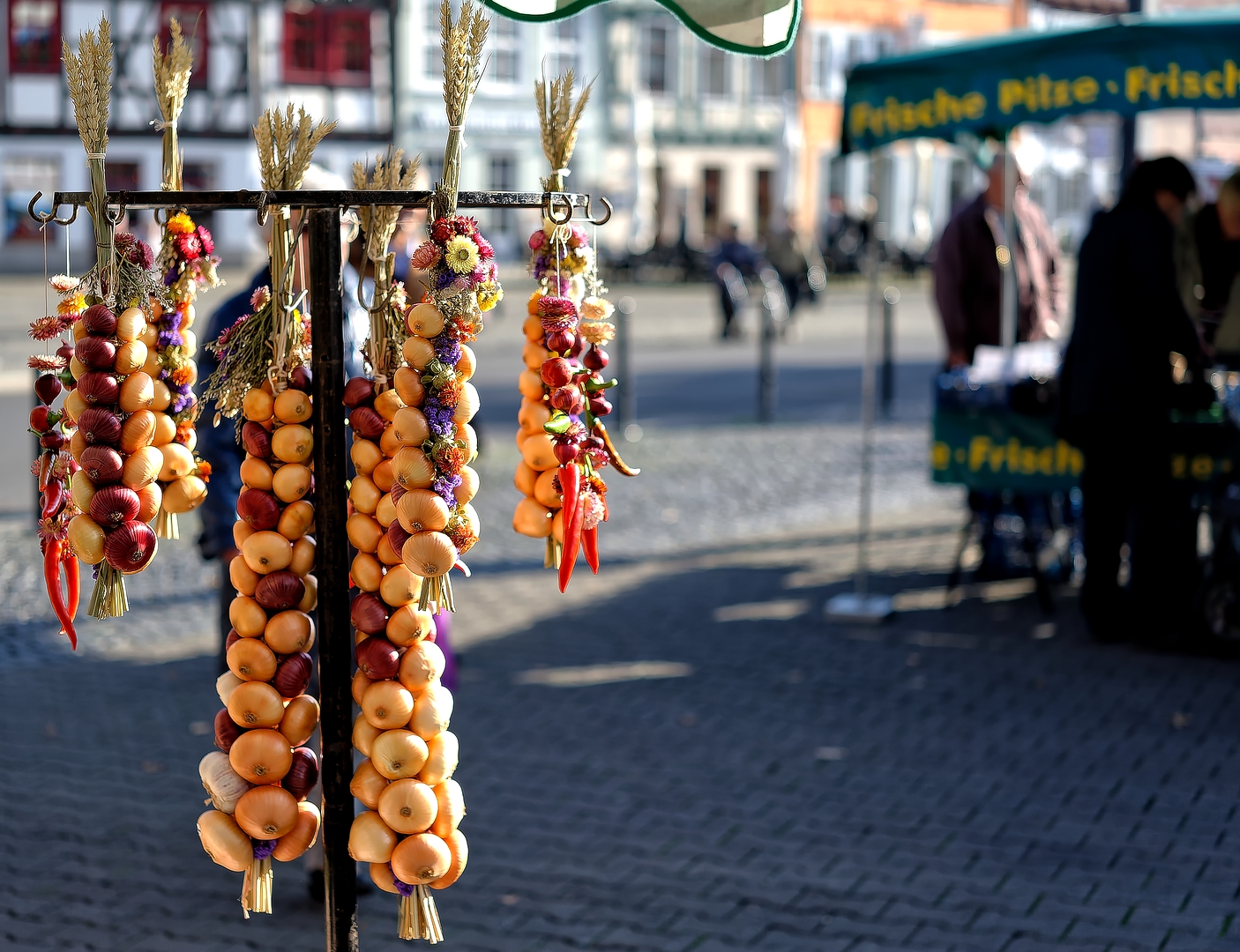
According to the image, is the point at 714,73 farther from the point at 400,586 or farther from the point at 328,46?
the point at 400,586

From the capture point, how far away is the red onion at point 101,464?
2535mm

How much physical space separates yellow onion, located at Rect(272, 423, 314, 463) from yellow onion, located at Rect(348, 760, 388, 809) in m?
0.53

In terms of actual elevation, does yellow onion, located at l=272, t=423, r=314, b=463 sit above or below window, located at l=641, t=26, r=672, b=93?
below

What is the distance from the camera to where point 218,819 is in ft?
8.56

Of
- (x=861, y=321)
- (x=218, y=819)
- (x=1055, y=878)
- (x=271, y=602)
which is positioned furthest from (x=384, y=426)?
(x=861, y=321)

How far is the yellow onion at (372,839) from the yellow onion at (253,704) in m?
0.23

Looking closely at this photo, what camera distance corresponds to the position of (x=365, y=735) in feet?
8.50

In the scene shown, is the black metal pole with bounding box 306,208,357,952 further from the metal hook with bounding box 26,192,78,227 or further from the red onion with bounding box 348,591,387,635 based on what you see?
the metal hook with bounding box 26,192,78,227

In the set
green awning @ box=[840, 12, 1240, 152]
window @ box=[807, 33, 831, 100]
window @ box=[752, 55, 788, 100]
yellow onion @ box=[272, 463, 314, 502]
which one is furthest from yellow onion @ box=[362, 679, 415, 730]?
window @ box=[807, 33, 831, 100]

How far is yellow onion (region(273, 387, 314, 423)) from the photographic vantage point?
257 centimetres

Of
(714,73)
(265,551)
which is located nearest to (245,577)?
(265,551)

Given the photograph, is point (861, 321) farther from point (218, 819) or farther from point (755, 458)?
point (218, 819)

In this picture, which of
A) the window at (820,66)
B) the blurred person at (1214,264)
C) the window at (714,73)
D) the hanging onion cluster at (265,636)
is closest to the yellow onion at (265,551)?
the hanging onion cluster at (265,636)

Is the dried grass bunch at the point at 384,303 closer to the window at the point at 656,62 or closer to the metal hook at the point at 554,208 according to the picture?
the metal hook at the point at 554,208
